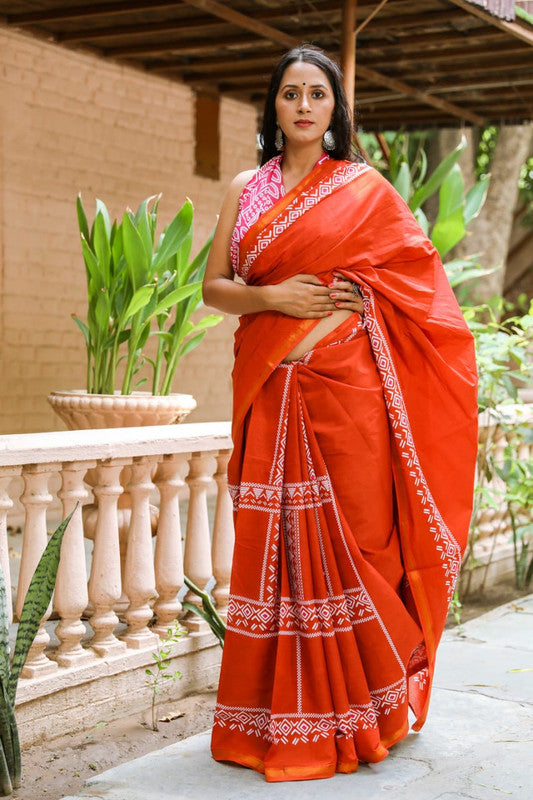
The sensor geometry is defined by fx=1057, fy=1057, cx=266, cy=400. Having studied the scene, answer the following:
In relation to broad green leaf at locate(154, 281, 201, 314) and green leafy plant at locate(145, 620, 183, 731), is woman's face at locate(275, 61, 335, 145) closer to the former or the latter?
broad green leaf at locate(154, 281, 201, 314)

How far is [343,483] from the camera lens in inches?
109

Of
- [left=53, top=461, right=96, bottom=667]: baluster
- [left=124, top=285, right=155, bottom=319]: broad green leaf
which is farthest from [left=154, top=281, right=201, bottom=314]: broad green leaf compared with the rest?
[left=53, top=461, right=96, bottom=667]: baluster

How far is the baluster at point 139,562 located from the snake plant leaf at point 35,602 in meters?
0.71

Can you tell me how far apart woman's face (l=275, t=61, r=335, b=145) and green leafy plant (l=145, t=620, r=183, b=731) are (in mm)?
1701

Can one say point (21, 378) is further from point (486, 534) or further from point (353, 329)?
point (353, 329)

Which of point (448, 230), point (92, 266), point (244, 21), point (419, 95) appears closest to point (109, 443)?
point (92, 266)

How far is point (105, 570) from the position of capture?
347 cm

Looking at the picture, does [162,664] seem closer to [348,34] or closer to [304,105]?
[304,105]

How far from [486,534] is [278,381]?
9.55ft

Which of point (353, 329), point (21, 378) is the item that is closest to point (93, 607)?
point (353, 329)

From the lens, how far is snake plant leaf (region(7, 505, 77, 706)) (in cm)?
281

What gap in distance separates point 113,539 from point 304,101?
1.56m

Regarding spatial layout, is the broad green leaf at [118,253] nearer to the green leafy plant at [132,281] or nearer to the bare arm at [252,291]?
the green leafy plant at [132,281]

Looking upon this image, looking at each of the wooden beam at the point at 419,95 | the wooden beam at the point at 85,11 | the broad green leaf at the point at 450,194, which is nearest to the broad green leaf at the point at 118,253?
the broad green leaf at the point at 450,194
